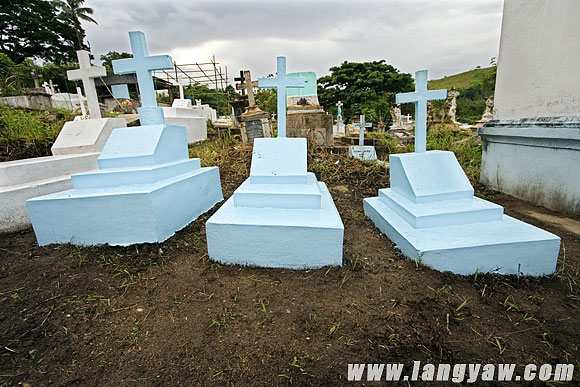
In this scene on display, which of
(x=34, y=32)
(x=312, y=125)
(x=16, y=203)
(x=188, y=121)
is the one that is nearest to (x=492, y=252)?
(x=16, y=203)

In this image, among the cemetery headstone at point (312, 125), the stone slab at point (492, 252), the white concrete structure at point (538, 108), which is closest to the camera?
the stone slab at point (492, 252)

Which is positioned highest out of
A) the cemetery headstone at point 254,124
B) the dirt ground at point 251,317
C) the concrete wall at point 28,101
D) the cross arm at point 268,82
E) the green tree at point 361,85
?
the green tree at point 361,85

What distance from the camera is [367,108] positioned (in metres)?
21.4

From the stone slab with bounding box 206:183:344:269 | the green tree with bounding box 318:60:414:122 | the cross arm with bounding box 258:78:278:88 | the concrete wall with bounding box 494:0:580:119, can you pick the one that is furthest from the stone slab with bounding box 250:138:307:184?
the green tree with bounding box 318:60:414:122

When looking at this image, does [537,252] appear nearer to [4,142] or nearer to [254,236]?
[254,236]

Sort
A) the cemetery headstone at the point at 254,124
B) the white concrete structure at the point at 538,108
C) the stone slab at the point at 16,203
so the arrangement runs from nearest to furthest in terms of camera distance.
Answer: the stone slab at the point at 16,203
the white concrete structure at the point at 538,108
the cemetery headstone at the point at 254,124

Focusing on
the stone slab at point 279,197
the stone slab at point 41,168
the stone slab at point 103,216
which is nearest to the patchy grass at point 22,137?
the stone slab at point 41,168

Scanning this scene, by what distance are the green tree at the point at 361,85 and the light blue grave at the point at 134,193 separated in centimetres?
2215

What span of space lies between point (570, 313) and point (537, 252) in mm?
460

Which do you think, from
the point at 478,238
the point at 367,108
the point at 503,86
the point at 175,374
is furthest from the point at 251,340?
the point at 367,108

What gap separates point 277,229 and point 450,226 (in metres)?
1.47

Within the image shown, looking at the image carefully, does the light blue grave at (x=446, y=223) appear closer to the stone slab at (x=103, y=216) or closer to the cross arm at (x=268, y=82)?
the cross arm at (x=268, y=82)

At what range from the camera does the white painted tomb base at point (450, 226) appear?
6.40 feet

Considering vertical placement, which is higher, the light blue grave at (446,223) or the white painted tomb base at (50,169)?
the white painted tomb base at (50,169)
